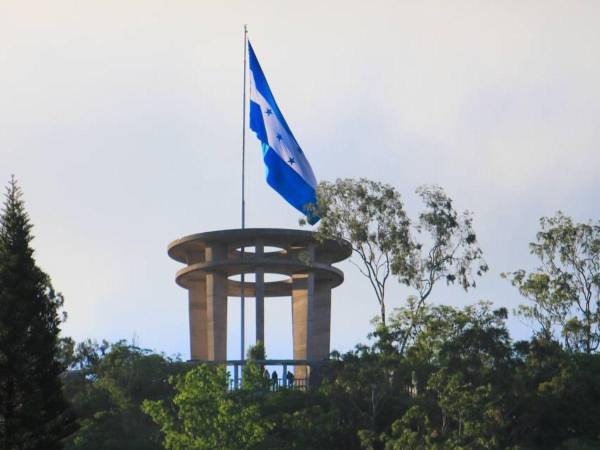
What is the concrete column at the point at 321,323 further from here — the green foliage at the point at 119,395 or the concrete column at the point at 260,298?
the green foliage at the point at 119,395

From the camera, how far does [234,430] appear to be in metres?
55.9

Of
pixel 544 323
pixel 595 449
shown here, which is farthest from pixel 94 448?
pixel 544 323

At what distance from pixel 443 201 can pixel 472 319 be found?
13.3m

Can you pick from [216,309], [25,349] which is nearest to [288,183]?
[216,309]

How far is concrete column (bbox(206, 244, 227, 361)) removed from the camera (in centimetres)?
7712

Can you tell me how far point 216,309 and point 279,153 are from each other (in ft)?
31.6

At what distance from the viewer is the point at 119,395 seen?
64.9m

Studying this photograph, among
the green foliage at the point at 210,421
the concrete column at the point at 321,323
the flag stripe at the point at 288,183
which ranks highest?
the flag stripe at the point at 288,183

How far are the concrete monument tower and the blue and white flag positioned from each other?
223 centimetres

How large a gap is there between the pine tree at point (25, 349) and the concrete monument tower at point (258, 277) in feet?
88.7

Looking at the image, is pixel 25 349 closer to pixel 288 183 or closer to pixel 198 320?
pixel 288 183

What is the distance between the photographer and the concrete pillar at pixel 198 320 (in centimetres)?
8025

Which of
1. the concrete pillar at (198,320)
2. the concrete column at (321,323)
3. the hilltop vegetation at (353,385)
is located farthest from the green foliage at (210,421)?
the concrete pillar at (198,320)

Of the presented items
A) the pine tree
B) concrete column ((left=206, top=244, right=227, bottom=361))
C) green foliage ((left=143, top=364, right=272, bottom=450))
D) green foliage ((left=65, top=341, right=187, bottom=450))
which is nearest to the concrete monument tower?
concrete column ((left=206, top=244, right=227, bottom=361))
